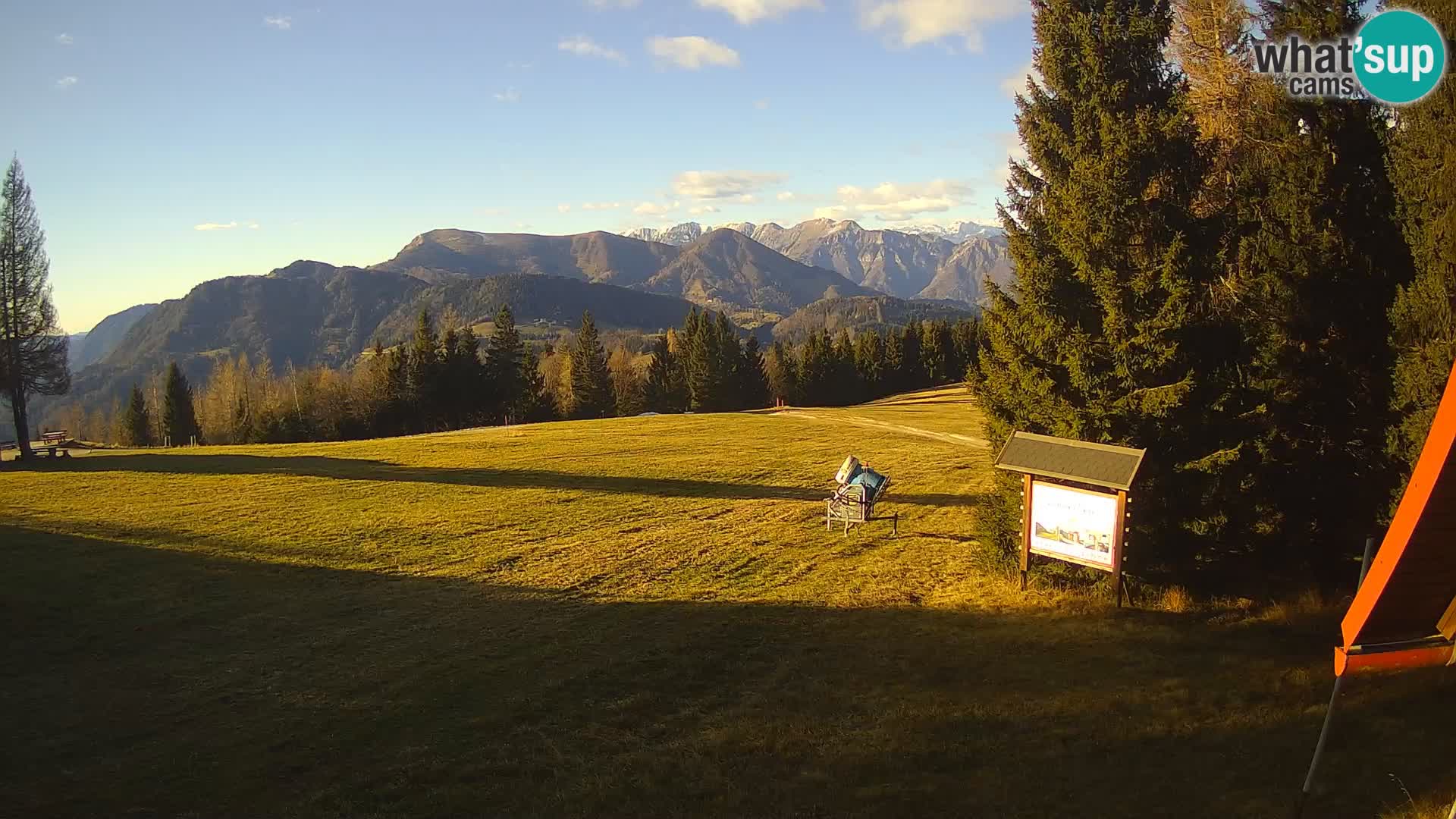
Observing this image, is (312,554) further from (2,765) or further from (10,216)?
(10,216)

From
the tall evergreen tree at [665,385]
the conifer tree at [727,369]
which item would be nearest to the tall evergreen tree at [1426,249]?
the conifer tree at [727,369]

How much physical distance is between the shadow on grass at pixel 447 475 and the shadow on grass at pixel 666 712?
13134 mm

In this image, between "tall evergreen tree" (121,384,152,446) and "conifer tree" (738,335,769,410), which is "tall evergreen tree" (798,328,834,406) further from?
"tall evergreen tree" (121,384,152,446)

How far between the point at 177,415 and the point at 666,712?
97875 mm

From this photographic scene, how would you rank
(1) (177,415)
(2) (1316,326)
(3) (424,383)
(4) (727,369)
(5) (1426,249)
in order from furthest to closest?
(4) (727,369)
(1) (177,415)
(3) (424,383)
(2) (1316,326)
(5) (1426,249)

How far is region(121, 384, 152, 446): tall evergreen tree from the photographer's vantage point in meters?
91.2

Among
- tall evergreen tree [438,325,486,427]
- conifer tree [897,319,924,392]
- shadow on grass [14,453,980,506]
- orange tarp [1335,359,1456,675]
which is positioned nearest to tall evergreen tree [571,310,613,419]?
tall evergreen tree [438,325,486,427]

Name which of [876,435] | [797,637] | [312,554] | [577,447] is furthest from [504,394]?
[797,637]

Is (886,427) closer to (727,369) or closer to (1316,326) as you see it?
(1316,326)

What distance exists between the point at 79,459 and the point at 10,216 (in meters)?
14.1

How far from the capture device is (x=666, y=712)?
1148 centimetres

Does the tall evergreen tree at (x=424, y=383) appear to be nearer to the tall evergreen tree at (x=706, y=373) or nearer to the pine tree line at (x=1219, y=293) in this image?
the tall evergreen tree at (x=706, y=373)

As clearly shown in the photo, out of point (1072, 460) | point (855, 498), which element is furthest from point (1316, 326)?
point (855, 498)

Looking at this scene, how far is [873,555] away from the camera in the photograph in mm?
21156
